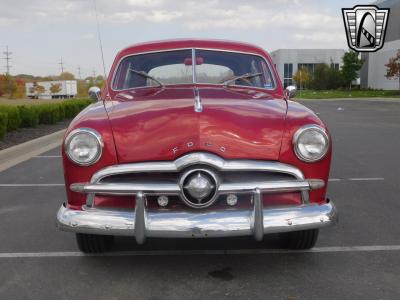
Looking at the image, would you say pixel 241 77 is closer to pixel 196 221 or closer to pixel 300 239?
pixel 300 239

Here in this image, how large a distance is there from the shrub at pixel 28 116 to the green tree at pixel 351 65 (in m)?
55.7

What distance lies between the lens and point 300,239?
3.72 metres

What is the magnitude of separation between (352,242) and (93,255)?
207 centimetres

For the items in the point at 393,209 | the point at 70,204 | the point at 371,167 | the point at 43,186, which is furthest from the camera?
the point at 371,167

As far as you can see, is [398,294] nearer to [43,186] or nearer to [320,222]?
[320,222]

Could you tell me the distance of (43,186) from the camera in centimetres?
648

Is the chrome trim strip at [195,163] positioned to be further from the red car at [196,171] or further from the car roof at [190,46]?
the car roof at [190,46]

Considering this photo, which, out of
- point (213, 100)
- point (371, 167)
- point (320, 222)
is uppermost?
point (213, 100)

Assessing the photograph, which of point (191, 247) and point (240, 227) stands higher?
point (240, 227)

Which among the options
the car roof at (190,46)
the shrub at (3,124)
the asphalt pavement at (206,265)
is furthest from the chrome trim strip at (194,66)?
the shrub at (3,124)

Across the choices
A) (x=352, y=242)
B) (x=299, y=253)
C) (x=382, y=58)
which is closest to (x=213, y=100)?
(x=299, y=253)

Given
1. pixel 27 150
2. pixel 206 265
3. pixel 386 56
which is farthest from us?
pixel 386 56

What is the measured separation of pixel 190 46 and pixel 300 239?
2.06 meters

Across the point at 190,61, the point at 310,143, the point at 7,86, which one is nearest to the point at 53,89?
the point at 7,86
